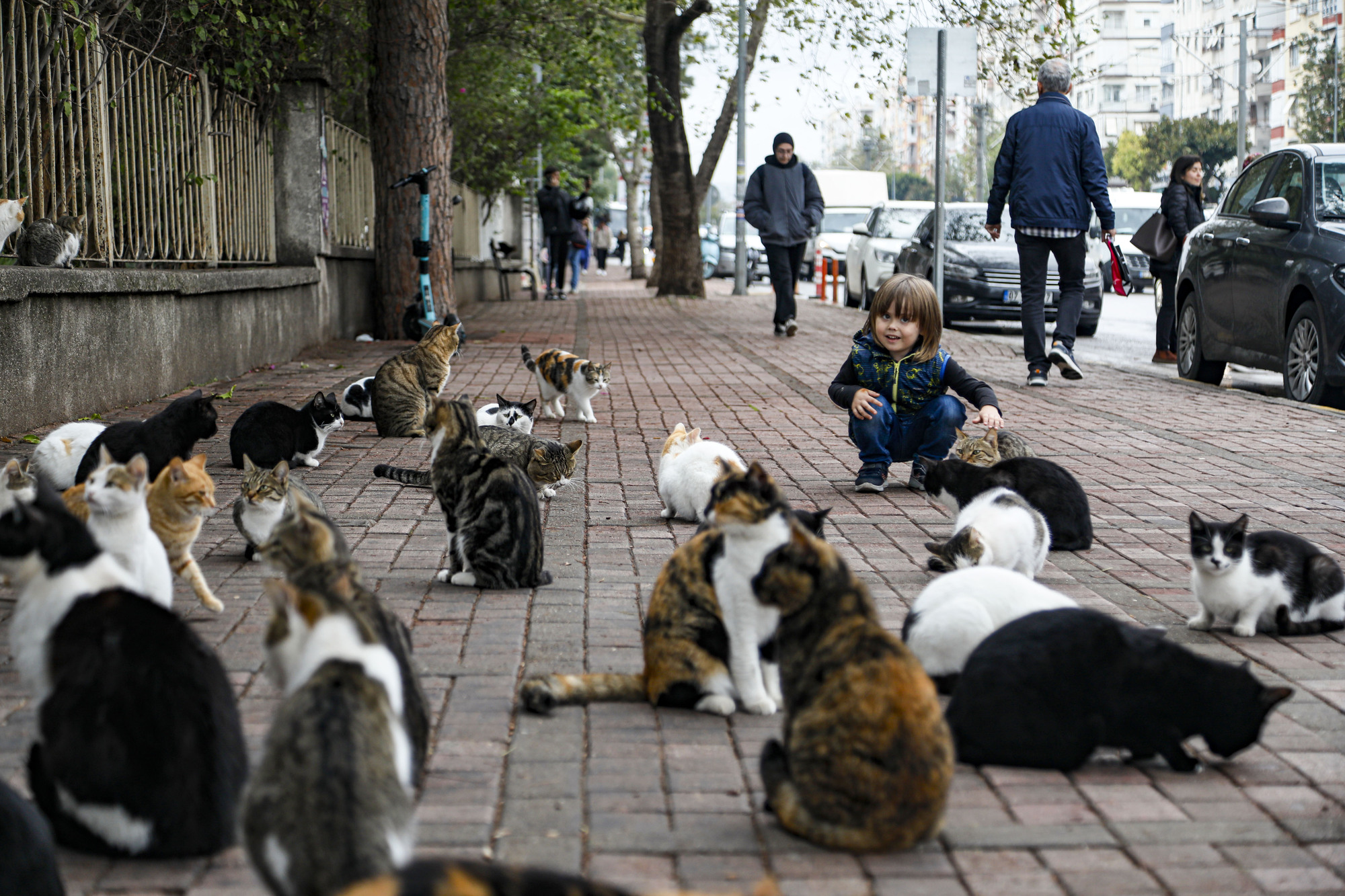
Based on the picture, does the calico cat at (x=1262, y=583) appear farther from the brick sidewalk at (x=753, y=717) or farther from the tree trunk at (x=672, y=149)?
the tree trunk at (x=672, y=149)

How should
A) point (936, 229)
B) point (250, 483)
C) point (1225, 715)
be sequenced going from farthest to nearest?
1. point (936, 229)
2. point (250, 483)
3. point (1225, 715)

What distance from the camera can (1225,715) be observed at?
11.5 ft

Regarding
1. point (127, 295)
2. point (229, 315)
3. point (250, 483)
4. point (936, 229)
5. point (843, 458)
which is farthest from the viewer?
point (936, 229)

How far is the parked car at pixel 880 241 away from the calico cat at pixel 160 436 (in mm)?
16652

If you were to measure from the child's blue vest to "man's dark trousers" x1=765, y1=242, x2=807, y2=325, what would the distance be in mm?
9568

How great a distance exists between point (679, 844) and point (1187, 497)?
5.11 metres

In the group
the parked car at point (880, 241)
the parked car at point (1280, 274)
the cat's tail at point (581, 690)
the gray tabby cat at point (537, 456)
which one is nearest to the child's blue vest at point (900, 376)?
the gray tabby cat at point (537, 456)

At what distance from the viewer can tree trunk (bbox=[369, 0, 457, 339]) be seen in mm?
15406

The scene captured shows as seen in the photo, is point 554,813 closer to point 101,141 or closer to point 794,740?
point 794,740

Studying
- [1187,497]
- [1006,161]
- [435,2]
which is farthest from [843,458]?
[435,2]

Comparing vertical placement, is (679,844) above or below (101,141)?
below

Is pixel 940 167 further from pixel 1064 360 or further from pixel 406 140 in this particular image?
pixel 406 140

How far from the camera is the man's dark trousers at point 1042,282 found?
1222cm

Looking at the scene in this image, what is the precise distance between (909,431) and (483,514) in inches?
123
